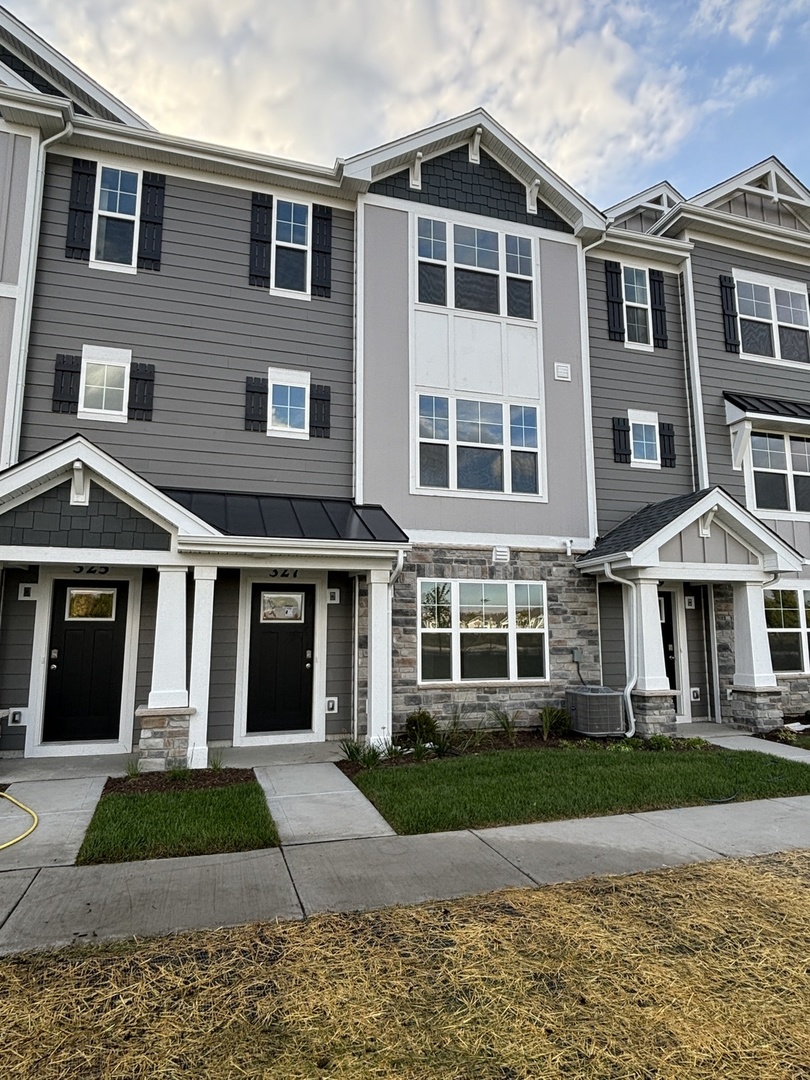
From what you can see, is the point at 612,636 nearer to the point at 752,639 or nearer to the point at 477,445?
the point at 752,639

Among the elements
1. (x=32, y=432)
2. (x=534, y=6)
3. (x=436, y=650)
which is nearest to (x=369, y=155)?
(x=534, y=6)

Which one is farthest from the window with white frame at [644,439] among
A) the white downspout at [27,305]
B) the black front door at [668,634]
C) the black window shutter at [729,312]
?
the white downspout at [27,305]

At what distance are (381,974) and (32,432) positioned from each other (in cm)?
807

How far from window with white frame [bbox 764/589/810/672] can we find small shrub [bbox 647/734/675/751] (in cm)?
372

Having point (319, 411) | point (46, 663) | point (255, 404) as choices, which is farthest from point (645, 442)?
point (46, 663)

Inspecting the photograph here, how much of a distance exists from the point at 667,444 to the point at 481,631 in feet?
16.7

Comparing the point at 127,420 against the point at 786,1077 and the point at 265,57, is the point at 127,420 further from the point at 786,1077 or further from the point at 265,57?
the point at 786,1077

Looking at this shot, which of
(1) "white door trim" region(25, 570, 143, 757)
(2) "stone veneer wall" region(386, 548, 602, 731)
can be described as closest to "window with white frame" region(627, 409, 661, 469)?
(2) "stone veneer wall" region(386, 548, 602, 731)

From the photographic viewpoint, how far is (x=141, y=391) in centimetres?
900

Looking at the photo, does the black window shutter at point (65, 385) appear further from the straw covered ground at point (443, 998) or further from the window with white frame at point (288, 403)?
the straw covered ground at point (443, 998)

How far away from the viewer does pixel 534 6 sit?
943 cm

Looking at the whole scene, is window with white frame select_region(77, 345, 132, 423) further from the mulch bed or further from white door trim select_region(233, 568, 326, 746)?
the mulch bed

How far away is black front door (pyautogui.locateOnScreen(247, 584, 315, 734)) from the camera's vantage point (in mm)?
9039

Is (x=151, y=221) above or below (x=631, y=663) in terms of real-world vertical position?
above
